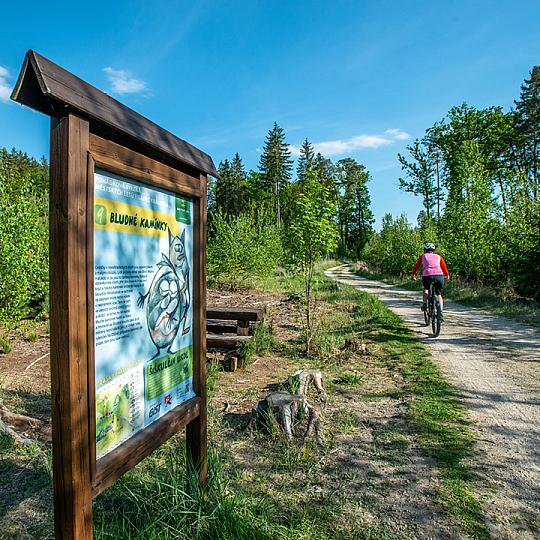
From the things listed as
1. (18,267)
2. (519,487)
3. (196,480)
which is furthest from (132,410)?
(18,267)

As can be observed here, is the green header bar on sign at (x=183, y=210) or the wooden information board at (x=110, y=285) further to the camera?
the green header bar on sign at (x=183, y=210)

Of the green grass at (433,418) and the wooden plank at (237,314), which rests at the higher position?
the wooden plank at (237,314)

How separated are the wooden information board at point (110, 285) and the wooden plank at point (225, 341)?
402 cm

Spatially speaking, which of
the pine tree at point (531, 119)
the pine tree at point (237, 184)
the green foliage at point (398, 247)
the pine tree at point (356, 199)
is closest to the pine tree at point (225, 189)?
the pine tree at point (237, 184)

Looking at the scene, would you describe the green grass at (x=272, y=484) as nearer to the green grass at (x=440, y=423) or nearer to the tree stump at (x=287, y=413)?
the green grass at (x=440, y=423)

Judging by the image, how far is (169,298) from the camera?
2574mm

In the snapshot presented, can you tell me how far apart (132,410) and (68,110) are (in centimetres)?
151

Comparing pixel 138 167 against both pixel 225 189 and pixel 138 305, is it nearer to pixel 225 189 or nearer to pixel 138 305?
pixel 138 305

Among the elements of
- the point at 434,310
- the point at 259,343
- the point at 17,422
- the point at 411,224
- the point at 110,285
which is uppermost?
the point at 411,224

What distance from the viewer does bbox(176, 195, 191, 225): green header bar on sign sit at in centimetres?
270

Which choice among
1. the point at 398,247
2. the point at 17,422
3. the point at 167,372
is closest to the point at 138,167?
the point at 167,372

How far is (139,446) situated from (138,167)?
4.94 ft

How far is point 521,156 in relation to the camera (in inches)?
1550

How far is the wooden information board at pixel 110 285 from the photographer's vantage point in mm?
1692
